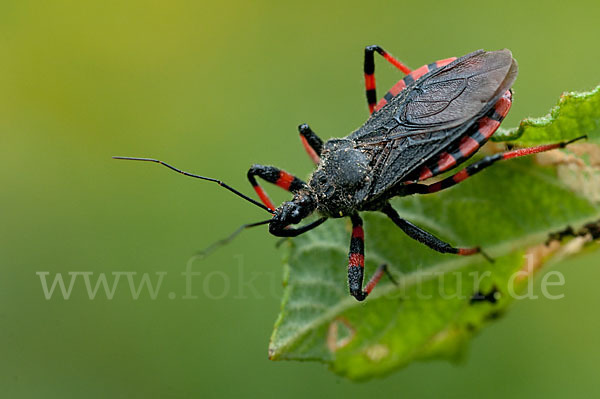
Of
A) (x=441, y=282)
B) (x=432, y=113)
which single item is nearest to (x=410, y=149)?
(x=432, y=113)

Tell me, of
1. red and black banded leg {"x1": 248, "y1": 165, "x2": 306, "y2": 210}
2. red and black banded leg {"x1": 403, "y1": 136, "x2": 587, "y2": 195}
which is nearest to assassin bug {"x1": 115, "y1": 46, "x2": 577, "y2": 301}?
red and black banded leg {"x1": 403, "y1": 136, "x2": 587, "y2": 195}

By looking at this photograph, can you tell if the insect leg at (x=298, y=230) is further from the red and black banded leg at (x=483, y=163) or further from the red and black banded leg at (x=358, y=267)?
the red and black banded leg at (x=483, y=163)

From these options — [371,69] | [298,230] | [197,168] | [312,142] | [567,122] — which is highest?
[371,69]

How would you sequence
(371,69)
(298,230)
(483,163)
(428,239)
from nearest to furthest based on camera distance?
(483,163), (428,239), (298,230), (371,69)

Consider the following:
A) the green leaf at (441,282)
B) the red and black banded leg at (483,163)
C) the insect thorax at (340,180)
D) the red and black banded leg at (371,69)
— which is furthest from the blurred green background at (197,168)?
the red and black banded leg at (483,163)

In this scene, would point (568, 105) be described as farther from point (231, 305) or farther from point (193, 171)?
point (193, 171)

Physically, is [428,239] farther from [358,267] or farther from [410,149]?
[410,149]

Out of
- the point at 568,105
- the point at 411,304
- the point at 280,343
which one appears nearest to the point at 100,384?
the point at 280,343

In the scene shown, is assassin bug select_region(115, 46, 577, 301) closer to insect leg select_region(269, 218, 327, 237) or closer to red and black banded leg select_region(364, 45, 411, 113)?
insect leg select_region(269, 218, 327, 237)
